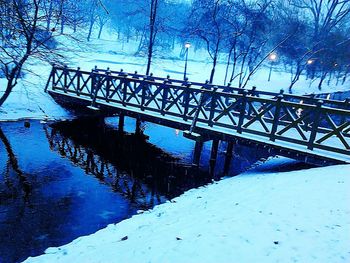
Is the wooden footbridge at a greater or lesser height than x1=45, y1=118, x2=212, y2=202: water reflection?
greater

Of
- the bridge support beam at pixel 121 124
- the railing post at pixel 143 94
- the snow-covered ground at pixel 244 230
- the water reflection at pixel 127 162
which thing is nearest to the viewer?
the snow-covered ground at pixel 244 230

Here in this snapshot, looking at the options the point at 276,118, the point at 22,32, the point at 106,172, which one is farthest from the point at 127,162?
the point at 22,32

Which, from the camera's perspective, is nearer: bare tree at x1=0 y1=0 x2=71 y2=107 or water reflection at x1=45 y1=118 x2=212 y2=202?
bare tree at x1=0 y1=0 x2=71 y2=107

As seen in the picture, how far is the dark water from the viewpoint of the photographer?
6.83 metres

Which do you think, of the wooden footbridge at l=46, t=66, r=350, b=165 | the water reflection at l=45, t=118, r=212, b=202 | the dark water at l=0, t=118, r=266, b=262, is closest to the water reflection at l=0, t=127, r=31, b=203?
the dark water at l=0, t=118, r=266, b=262

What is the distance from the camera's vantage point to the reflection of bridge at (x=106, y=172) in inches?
350

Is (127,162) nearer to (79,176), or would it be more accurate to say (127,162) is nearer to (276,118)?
(79,176)

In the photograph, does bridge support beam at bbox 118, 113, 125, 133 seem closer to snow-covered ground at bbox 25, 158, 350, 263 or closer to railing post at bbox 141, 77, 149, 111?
railing post at bbox 141, 77, 149, 111

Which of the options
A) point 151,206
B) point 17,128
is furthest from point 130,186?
point 17,128

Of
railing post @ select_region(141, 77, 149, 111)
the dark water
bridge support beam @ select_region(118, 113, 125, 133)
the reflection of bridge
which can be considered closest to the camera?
the dark water

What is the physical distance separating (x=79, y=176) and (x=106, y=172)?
983 millimetres

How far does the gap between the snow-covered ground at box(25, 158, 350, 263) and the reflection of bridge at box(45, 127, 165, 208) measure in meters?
1.36

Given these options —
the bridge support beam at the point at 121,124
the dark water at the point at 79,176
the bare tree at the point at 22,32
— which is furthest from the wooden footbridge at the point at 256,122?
the bare tree at the point at 22,32

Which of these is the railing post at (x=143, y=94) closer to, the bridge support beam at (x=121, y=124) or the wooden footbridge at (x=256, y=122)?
the wooden footbridge at (x=256, y=122)
